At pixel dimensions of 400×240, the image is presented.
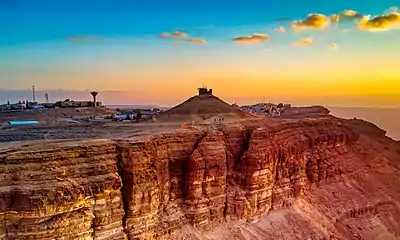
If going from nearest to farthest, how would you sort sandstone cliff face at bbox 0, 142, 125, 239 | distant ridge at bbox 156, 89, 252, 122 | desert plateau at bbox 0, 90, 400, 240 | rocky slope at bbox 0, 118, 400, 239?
sandstone cliff face at bbox 0, 142, 125, 239 < rocky slope at bbox 0, 118, 400, 239 < desert plateau at bbox 0, 90, 400, 240 < distant ridge at bbox 156, 89, 252, 122

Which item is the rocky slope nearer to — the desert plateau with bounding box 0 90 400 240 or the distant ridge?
the desert plateau with bounding box 0 90 400 240

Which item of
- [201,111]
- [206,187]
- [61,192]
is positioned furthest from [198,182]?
[201,111]

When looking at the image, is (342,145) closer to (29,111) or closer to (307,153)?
(307,153)

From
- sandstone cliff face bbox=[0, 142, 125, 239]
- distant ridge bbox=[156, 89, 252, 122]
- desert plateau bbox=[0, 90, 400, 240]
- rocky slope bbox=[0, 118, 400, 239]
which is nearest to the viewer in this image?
sandstone cliff face bbox=[0, 142, 125, 239]

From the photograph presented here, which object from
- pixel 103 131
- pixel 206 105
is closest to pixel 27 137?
pixel 103 131

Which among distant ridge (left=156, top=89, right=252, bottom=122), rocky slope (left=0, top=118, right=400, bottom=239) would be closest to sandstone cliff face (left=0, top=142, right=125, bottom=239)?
rocky slope (left=0, top=118, right=400, bottom=239)

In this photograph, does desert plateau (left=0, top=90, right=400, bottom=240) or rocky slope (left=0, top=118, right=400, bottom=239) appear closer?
rocky slope (left=0, top=118, right=400, bottom=239)

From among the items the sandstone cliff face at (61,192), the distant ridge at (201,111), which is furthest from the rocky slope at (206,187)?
the distant ridge at (201,111)

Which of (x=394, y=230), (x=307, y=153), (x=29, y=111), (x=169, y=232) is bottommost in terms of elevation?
(x=394, y=230)

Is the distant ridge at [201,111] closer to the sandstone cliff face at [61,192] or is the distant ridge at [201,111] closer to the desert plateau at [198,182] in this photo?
the desert plateau at [198,182]
